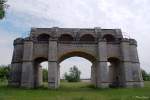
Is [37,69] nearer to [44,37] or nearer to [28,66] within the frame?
[28,66]

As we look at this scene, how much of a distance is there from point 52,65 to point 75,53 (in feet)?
15.5

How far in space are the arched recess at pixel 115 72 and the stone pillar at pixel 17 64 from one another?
13.2 metres

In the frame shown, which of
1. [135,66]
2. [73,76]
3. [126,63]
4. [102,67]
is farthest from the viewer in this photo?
[73,76]

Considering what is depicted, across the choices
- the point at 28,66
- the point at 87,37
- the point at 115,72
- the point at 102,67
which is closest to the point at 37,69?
the point at 28,66

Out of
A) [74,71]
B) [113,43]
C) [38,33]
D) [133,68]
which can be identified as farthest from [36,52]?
[74,71]

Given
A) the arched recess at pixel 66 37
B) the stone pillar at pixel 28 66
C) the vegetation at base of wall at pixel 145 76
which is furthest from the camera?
the vegetation at base of wall at pixel 145 76

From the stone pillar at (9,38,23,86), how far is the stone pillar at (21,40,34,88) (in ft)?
7.59

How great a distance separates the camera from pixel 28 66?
37812 millimetres

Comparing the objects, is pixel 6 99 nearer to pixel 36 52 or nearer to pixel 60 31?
pixel 36 52

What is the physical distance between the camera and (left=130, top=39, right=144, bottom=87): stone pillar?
128 ft

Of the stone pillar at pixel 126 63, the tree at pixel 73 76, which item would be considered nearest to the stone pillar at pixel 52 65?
the stone pillar at pixel 126 63

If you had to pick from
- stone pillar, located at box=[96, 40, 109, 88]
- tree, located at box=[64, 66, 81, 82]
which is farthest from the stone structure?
tree, located at box=[64, 66, 81, 82]

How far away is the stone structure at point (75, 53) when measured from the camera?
37562mm

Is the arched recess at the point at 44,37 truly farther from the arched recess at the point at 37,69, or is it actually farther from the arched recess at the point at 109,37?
the arched recess at the point at 109,37
